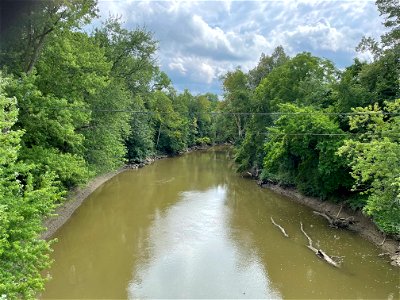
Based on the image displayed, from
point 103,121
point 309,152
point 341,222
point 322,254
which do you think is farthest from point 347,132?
point 103,121

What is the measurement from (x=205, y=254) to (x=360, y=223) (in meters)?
7.60

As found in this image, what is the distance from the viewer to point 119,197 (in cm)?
2317

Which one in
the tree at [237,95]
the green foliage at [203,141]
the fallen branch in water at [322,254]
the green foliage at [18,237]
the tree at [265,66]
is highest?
the tree at [265,66]

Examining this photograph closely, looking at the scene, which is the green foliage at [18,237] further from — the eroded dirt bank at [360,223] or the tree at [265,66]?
the tree at [265,66]

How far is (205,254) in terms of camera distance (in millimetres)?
13969

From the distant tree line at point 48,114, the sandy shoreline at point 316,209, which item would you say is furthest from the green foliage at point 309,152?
the distant tree line at point 48,114

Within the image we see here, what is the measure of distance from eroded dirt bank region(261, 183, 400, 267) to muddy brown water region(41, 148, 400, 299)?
15.1 inches

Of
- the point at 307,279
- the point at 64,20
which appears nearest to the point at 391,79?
the point at 307,279

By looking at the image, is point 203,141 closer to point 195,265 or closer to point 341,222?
point 341,222

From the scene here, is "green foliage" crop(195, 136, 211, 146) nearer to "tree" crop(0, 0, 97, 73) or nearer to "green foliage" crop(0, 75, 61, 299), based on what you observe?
"tree" crop(0, 0, 97, 73)

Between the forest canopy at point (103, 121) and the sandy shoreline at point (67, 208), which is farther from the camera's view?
the sandy shoreline at point (67, 208)

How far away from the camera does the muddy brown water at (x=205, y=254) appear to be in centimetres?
1128

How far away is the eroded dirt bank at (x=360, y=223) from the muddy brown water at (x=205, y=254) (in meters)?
0.38

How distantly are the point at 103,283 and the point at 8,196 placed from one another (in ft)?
17.0
